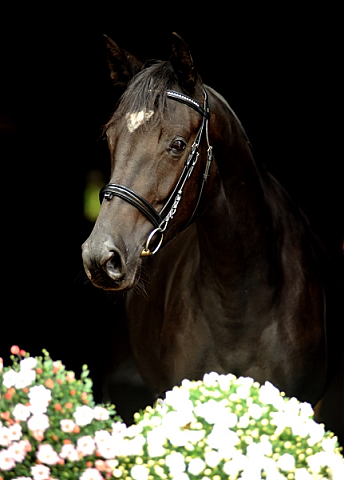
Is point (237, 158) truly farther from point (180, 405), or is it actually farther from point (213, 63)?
point (213, 63)

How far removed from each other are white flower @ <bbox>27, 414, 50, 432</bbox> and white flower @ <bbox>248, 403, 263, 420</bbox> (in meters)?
0.53

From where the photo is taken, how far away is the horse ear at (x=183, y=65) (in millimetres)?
2423

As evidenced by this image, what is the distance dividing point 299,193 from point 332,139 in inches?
19.0

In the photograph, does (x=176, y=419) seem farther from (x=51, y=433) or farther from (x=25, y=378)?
(x=25, y=378)

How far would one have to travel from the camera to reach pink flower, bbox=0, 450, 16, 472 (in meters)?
1.74

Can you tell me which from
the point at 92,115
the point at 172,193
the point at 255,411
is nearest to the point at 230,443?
the point at 255,411

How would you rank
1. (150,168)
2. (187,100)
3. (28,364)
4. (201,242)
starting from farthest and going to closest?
1. (201,242)
2. (187,100)
3. (150,168)
4. (28,364)

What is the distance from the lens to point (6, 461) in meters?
1.75

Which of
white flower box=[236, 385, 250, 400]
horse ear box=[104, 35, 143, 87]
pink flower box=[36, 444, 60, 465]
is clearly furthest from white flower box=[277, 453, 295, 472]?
horse ear box=[104, 35, 143, 87]

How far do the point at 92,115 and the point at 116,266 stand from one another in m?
3.45

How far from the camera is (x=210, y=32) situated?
4500 mm

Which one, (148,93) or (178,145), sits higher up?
(148,93)

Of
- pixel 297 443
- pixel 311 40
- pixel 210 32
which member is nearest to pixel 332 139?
pixel 311 40

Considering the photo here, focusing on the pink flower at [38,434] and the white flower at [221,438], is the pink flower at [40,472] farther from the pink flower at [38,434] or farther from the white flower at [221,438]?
the white flower at [221,438]
